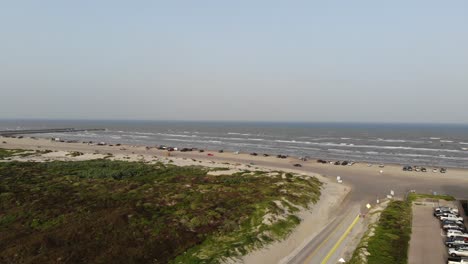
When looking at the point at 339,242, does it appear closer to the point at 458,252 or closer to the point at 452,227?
the point at 458,252

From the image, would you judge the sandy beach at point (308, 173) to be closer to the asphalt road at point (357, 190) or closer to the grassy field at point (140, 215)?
the asphalt road at point (357, 190)

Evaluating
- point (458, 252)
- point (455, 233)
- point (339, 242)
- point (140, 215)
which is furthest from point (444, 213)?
point (140, 215)

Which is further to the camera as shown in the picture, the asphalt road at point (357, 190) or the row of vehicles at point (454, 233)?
the asphalt road at point (357, 190)

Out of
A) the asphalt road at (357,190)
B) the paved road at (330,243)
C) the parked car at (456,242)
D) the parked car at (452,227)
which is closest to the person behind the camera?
the paved road at (330,243)

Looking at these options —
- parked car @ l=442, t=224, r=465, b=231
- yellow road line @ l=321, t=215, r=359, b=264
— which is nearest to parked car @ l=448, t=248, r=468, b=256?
parked car @ l=442, t=224, r=465, b=231

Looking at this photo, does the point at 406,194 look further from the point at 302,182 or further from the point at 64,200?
the point at 64,200

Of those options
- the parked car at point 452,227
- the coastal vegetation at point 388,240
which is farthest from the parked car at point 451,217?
the coastal vegetation at point 388,240

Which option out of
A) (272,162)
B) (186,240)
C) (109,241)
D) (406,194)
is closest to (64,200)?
(109,241)

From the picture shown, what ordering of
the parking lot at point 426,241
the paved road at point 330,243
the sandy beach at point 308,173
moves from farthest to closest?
1. the sandy beach at point 308,173
2. the parking lot at point 426,241
3. the paved road at point 330,243
